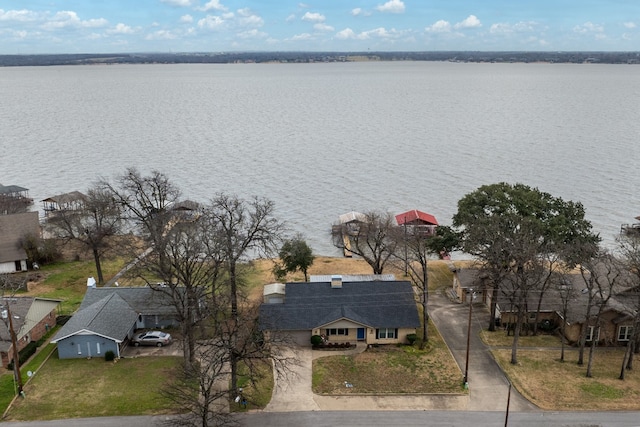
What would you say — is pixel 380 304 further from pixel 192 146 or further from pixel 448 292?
pixel 192 146

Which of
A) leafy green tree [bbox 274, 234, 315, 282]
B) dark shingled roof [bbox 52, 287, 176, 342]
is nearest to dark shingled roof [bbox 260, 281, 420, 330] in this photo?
leafy green tree [bbox 274, 234, 315, 282]

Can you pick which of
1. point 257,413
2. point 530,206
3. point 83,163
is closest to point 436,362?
point 257,413

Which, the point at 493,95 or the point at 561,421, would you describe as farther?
Result: the point at 493,95

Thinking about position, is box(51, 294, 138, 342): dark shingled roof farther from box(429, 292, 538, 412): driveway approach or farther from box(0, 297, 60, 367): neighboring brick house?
box(429, 292, 538, 412): driveway approach

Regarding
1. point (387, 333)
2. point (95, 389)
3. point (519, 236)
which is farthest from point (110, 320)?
point (519, 236)

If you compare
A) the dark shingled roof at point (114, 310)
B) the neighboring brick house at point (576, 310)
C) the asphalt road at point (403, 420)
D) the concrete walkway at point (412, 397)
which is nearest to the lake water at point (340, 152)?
the neighboring brick house at point (576, 310)

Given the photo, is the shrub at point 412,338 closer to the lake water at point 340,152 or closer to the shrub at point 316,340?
the shrub at point 316,340

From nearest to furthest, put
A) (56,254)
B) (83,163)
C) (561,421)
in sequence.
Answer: (561,421)
(56,254)
(83,163)
